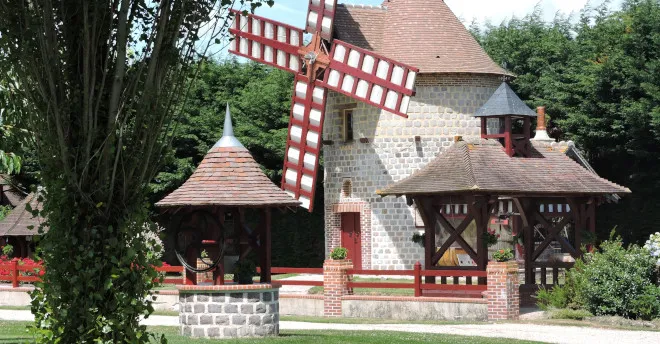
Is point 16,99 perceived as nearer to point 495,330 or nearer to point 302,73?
point 495,330

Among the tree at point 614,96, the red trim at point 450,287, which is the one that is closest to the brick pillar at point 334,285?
the red trim at point 450,287

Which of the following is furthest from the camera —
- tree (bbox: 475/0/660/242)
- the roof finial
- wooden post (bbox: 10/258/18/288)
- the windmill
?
tree (bbox: 475/0/660/242)

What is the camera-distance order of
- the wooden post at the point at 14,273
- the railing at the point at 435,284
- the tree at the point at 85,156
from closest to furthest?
the tree at the point at 85,156
the railing at the point at 435,284
the wooden post at the point at 14,273

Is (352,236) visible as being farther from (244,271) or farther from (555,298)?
(244,271)

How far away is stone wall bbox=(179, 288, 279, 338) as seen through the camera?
1784 cm

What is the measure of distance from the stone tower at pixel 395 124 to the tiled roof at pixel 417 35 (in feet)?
0.09

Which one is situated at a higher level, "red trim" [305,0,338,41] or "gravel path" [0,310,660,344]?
"red trim" [305,0,338,41]

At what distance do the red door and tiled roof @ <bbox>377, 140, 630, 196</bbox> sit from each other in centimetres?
800

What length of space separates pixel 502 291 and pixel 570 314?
1.37 meters

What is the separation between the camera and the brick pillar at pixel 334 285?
2480 cm

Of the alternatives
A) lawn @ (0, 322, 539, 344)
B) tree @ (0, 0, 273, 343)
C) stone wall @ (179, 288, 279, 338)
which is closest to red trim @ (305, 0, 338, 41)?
lawn @ (0, 322, 539, 344)

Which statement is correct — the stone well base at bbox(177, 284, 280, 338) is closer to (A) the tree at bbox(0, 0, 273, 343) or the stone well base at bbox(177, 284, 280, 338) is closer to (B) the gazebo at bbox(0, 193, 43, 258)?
(A) the tree at bbox(0, 0, 273, 343)

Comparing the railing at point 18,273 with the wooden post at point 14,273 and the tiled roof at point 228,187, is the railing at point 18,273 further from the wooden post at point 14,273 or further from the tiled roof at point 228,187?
the tiled roof at point 228,187

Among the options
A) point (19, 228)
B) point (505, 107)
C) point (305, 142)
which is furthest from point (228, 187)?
point (19, 228)
